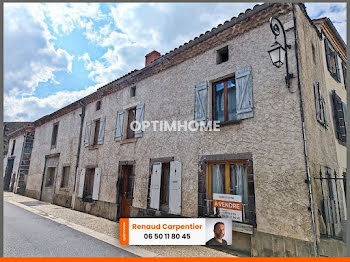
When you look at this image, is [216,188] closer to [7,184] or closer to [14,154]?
[14,154]

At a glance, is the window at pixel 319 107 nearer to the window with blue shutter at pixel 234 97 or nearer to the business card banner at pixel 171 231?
the window with blue shutter at pixel 234 97

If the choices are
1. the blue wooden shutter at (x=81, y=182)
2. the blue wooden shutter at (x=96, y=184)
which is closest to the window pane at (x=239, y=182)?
the blue wooden shutter at (x=96, y=184)

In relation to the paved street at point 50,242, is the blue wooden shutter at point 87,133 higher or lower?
higher

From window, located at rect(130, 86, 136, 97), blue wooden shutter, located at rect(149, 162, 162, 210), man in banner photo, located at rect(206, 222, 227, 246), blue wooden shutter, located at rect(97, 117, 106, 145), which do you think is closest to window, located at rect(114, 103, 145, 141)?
window, located at rect(130, 86, 136, 97)

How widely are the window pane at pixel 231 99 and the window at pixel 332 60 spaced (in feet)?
12.8

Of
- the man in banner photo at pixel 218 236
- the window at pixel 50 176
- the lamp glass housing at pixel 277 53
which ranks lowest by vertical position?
→ the man in banner photo at pixel 218 236

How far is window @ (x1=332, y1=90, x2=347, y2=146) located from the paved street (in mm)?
7233

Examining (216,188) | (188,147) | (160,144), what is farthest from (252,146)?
(160,144)

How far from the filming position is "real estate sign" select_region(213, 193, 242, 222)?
15.9ft

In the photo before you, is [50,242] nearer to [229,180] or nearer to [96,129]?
[229,180]

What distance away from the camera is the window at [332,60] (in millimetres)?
7125

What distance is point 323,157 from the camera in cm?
524

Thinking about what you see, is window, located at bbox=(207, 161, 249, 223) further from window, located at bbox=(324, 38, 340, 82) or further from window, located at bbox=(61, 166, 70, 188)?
window, located at bbox=(61, 166, 70, 188)

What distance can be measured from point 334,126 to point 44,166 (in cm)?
1542
